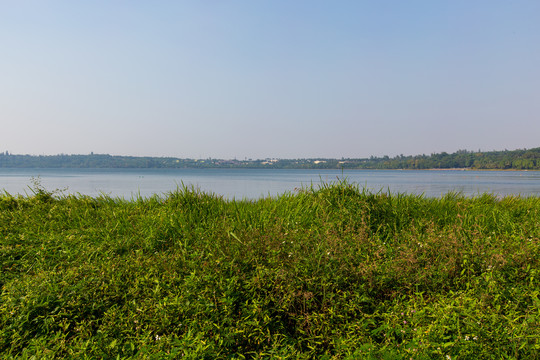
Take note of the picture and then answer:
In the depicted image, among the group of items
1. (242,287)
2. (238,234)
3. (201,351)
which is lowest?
(201,351)

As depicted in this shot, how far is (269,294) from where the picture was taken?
13.7 ft

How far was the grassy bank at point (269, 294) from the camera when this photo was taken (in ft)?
11.5

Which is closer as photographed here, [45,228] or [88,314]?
[88,314]

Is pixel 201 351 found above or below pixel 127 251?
below

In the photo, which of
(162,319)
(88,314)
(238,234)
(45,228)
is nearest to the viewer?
(162,319)

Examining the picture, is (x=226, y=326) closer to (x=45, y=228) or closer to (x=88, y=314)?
(x=88, y=314)

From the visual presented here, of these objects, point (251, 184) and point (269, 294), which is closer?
point (269, 294)

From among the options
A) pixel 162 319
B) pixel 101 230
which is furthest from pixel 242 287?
pixel 101 230

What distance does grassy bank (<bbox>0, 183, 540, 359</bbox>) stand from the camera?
11.5 feet

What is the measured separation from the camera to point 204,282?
420 centimetres

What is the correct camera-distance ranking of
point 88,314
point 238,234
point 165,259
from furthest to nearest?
point 238,234, point 165,259, point 88,314

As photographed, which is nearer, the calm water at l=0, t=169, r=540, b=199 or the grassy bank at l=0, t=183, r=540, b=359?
the grassy bank at l=0, t=183, r=540, b=359

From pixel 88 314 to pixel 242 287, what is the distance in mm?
1774

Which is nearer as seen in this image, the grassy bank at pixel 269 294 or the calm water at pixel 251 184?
the grassy bank at pixel 269 294
